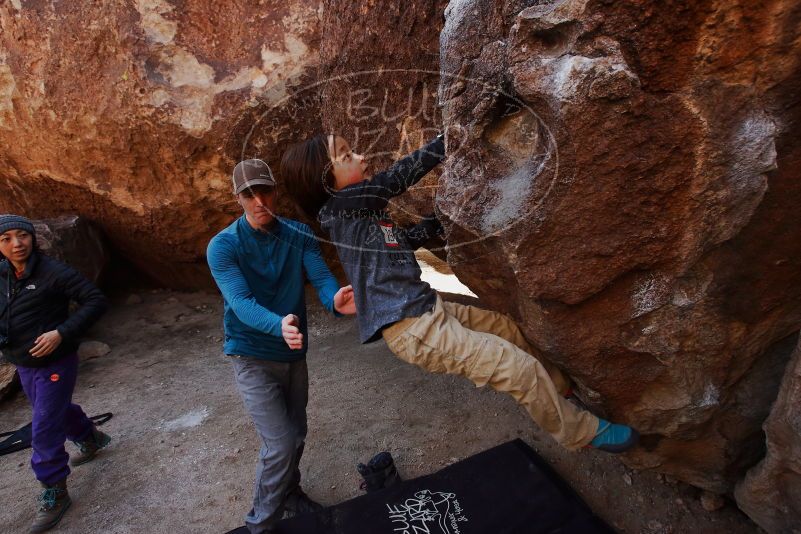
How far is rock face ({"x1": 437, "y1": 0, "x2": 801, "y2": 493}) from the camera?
1.46m

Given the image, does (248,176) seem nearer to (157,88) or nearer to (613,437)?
(613,437)

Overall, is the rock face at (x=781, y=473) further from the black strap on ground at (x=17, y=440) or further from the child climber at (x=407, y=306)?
the black strap on ground at (x=17, y=440)

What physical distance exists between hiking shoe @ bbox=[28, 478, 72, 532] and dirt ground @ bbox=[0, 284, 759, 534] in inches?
2.3

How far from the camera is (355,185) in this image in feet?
6.54

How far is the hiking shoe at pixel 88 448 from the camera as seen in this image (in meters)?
3.24

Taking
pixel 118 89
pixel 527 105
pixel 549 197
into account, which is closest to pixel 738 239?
pixel 549 197

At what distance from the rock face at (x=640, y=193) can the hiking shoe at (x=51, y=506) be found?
8.22 ft

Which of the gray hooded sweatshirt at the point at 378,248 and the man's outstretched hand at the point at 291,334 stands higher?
the gray hooded sweatshirt at the point at 378,248

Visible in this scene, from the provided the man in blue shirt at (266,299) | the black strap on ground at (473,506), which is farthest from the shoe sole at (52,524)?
the man in blue shirt at (266,299)

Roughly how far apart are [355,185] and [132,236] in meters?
3.98

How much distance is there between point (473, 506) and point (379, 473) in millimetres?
520

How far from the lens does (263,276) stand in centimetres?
226

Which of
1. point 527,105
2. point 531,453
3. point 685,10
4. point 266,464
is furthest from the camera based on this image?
point 531,453

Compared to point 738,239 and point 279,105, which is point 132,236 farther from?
point 738,239
